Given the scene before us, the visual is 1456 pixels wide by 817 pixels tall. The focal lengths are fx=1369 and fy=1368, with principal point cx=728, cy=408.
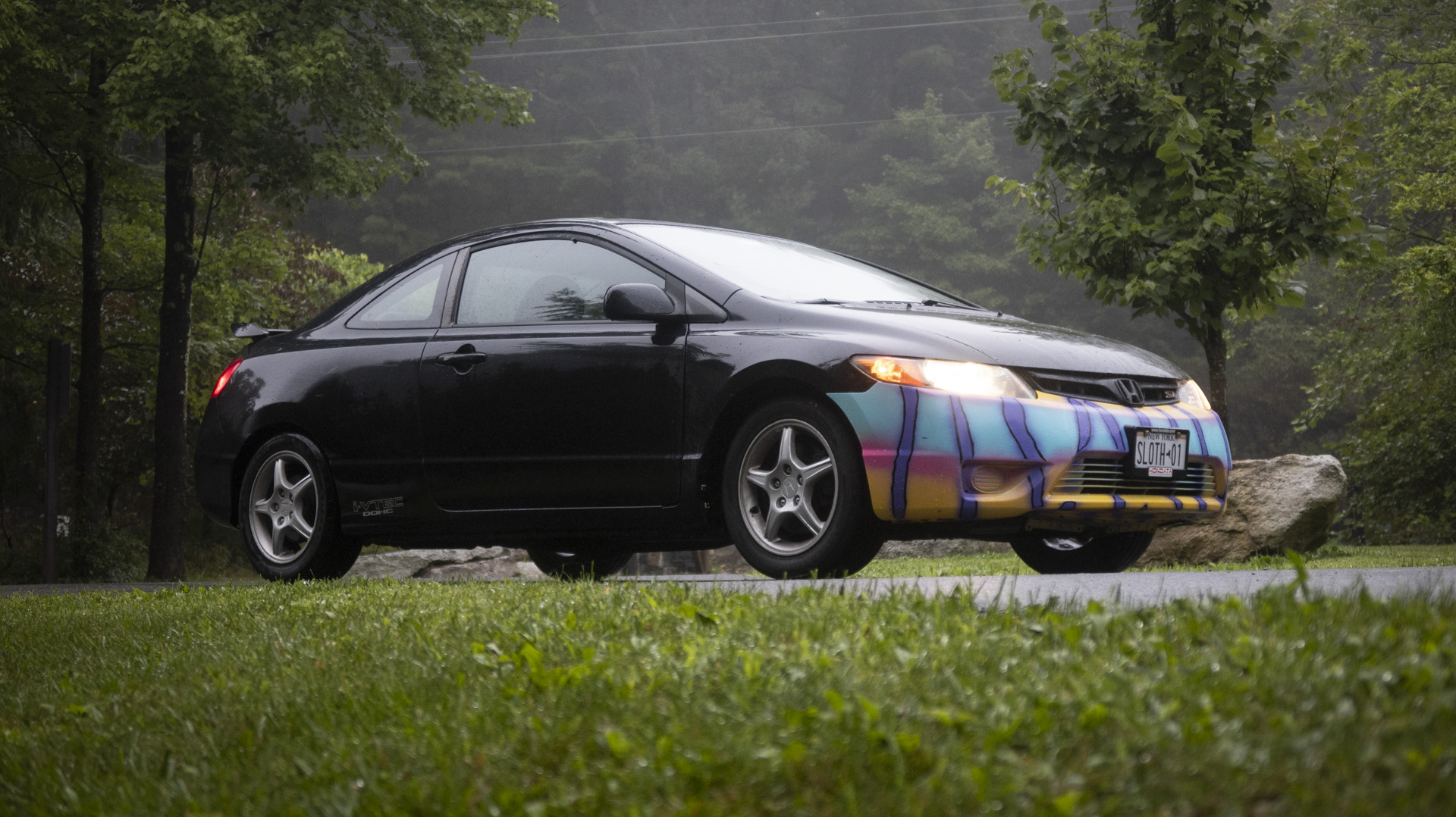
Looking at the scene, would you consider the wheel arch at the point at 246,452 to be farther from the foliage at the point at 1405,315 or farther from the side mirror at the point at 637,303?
the foliage at the point at 1405,315

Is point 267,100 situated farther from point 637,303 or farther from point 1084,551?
point 1084,551

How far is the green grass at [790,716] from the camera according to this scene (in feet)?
6.98

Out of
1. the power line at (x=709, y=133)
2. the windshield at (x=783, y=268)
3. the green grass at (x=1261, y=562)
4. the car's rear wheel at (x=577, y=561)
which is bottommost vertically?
the green grass at (x=1261, y=562)

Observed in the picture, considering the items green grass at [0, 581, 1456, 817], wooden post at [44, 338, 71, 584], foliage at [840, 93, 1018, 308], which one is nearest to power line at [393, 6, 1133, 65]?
foliage at [840, 93, 1018, 308]

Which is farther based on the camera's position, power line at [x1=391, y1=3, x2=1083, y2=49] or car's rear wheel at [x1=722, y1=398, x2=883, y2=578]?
power line at [x1=391, y1=3, x2=1083, y2=49]

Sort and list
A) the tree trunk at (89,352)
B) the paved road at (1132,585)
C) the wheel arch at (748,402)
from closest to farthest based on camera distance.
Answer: the paved road at (1132,585) < the wheel arch at (748,402) < the tree trunk at (89,352)

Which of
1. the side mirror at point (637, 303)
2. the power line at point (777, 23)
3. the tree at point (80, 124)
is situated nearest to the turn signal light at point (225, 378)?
the side mirror at point (637, 303)

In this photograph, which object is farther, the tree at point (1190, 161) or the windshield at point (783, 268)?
the tree at point (1190, 161)

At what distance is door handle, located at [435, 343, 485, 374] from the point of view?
6.57 m

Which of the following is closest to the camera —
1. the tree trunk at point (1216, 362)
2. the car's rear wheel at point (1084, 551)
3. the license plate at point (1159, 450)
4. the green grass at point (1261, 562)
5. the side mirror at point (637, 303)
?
the license plate at point (1159, 450)

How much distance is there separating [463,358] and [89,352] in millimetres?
12915

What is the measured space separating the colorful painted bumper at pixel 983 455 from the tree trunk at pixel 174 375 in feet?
42.4

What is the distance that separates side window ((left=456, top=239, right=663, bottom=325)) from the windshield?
237mm

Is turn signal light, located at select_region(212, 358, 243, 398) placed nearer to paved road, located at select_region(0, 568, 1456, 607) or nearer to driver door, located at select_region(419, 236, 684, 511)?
driver door, located at select_region(419, 236, 684, 511)
